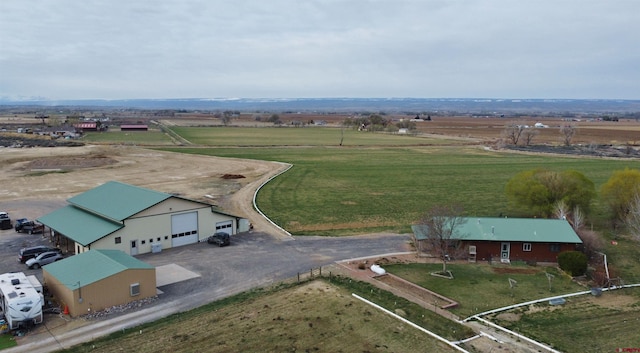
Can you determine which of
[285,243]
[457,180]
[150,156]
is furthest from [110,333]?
[150,156]

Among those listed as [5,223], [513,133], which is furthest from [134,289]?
[513,133]

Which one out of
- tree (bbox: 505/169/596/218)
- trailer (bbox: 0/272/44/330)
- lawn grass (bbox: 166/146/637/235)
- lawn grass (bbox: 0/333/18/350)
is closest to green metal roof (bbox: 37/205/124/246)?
trailer (bbox: 0/272/44/330)

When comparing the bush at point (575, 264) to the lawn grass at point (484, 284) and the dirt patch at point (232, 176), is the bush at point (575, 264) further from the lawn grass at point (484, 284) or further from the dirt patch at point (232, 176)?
the dirt patch at point (232, 176)

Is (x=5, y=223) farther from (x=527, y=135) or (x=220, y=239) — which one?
(x=527, y=135)

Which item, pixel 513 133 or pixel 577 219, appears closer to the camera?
pixel 577 219

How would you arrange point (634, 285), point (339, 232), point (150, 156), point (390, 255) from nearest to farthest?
point (634, 285), point (390, 255), point (339, 232), point (150, 156)

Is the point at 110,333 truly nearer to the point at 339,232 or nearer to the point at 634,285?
the point at 339,232
